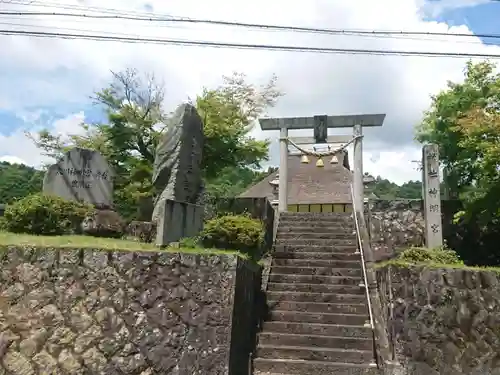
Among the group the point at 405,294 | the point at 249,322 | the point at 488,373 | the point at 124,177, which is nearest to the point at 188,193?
the point at 249,322

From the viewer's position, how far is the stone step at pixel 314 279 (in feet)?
32.1

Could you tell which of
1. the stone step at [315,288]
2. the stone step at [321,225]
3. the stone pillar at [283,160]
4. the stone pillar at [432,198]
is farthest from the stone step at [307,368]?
the stone pillar at [283,160]

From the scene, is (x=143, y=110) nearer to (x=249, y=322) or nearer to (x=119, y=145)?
(x=119, y=145)

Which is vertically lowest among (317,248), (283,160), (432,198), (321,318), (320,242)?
(321,318)

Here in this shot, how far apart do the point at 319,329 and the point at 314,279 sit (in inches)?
60.1

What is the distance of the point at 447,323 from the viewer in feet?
23.4

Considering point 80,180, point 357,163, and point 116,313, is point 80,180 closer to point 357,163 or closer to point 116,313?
point 116,313

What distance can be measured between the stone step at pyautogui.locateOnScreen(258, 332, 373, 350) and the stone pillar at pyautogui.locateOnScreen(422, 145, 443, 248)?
434 cm

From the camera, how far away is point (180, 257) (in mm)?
7184

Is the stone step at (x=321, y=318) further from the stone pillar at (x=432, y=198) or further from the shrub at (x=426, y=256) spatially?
the stone pillar at (x=432, y=198)

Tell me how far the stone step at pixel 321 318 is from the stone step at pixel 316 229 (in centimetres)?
343

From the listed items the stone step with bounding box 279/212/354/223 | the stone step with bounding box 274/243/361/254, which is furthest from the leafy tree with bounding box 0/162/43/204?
the stone step with bounding box 274/243/361/254

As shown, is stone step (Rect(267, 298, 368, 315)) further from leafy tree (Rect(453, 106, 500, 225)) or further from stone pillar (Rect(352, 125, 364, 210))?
stone pillar (Rect(352, 125, 364, 210))

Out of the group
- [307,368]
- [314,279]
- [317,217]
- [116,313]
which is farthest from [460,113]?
[116,313]
